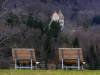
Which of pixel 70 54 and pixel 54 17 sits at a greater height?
pixel 54 17

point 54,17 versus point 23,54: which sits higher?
point 54,17

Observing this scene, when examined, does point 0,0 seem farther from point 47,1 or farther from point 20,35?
point 47,1

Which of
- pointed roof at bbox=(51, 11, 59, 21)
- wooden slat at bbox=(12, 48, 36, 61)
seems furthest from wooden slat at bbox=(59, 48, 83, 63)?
pointed roof at bbox=(51, 11, 59, 21)

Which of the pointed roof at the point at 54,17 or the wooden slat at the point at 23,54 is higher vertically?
the pointed roof at the point at 54,17

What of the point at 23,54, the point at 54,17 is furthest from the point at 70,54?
the point at 54,17

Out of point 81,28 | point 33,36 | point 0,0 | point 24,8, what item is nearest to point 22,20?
point 24,8

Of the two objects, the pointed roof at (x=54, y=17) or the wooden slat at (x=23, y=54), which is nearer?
the wooden slat at (x=23, y=54)

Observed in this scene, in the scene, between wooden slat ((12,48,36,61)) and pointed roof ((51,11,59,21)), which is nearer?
wooden slat ((12,48,36,61))

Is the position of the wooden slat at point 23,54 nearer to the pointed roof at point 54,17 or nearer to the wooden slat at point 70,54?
the wooden slat at point 70,54

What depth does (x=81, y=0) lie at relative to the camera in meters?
40.2

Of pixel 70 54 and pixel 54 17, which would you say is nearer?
pixel 70 54

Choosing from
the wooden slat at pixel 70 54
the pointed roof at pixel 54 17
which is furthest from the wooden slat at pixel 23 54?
the pointed roof at pixel 54 17

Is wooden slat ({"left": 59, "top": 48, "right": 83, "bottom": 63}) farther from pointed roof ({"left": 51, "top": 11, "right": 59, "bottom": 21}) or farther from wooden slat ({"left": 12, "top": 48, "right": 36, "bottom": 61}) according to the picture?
pointed roof ({"left": 51, "top": 11, "right": 59, "bottom": 21})

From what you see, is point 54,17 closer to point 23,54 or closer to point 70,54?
point 70,54
